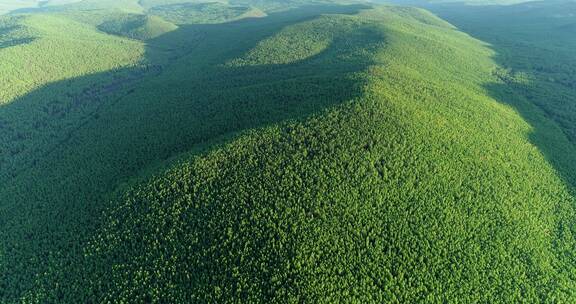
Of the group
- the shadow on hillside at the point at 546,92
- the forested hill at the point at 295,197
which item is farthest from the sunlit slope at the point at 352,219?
the shadow on hillside at the point at 546,92

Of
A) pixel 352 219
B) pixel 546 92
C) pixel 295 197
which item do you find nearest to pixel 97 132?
pixel 295 197

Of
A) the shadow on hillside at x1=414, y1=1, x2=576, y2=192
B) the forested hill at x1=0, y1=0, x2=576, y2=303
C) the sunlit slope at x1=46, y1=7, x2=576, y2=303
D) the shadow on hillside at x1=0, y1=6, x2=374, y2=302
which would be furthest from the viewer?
the shadow on hillside at x1=414, y1=1, x2=576, y2=192

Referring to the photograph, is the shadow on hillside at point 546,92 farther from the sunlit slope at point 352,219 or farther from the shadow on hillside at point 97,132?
the shadow on hillside at point 97,132

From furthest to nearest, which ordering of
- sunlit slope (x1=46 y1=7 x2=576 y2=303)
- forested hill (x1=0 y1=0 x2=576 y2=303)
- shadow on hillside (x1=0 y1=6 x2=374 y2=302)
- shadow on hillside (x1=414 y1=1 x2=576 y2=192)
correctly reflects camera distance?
shadow on hillside (x1=414 y1=1 x2=576 y2=192)
shadow on hillside (x1=0 y1=6 x2=374 y2=302)
forested hill (x1=0 y1=0 x2=576 y2=303)
sunlit slope (x1=46 y1=7 x2=576 y2=303)

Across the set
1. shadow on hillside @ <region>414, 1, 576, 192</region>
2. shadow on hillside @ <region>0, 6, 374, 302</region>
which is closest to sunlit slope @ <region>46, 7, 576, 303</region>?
shadow on hillside @ <region>414, 1, 576, 192</region>

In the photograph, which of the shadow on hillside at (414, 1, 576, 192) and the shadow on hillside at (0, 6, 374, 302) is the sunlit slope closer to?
the shadow on hillside at (414, 1, 576, 192)
